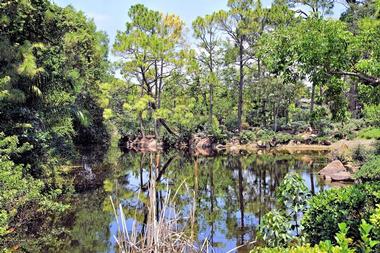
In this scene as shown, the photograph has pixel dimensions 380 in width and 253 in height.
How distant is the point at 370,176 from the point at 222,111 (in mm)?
20915

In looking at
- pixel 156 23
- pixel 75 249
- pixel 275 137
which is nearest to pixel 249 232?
pixel 75 249

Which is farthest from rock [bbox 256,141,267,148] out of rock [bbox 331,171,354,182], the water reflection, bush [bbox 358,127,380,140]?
rock [bbox 331,171,354,182]

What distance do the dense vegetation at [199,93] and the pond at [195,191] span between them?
0.85m

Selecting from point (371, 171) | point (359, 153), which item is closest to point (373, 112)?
point (359, 153)

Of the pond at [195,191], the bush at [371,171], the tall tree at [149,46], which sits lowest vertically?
the pond at [195,191]

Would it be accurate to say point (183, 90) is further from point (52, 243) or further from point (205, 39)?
point (52, 243)

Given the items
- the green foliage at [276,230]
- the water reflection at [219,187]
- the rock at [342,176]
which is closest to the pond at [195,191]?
the water reflection at [219,187]

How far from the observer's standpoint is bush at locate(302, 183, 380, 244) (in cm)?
450

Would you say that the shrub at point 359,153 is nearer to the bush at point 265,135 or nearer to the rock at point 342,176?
the rock at point 342,176

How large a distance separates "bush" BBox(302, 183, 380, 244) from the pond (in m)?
1.39

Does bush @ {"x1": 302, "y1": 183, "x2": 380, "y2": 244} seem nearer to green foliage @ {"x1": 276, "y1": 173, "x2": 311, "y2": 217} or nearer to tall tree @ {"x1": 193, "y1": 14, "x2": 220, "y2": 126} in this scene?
green foliage @ {"x1": 276, "y1": 173, "x2": 311, "y2": 217}

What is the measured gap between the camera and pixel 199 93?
30.0m

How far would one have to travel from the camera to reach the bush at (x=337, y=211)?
4504mm

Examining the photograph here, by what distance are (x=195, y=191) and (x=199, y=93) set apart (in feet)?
83.2
